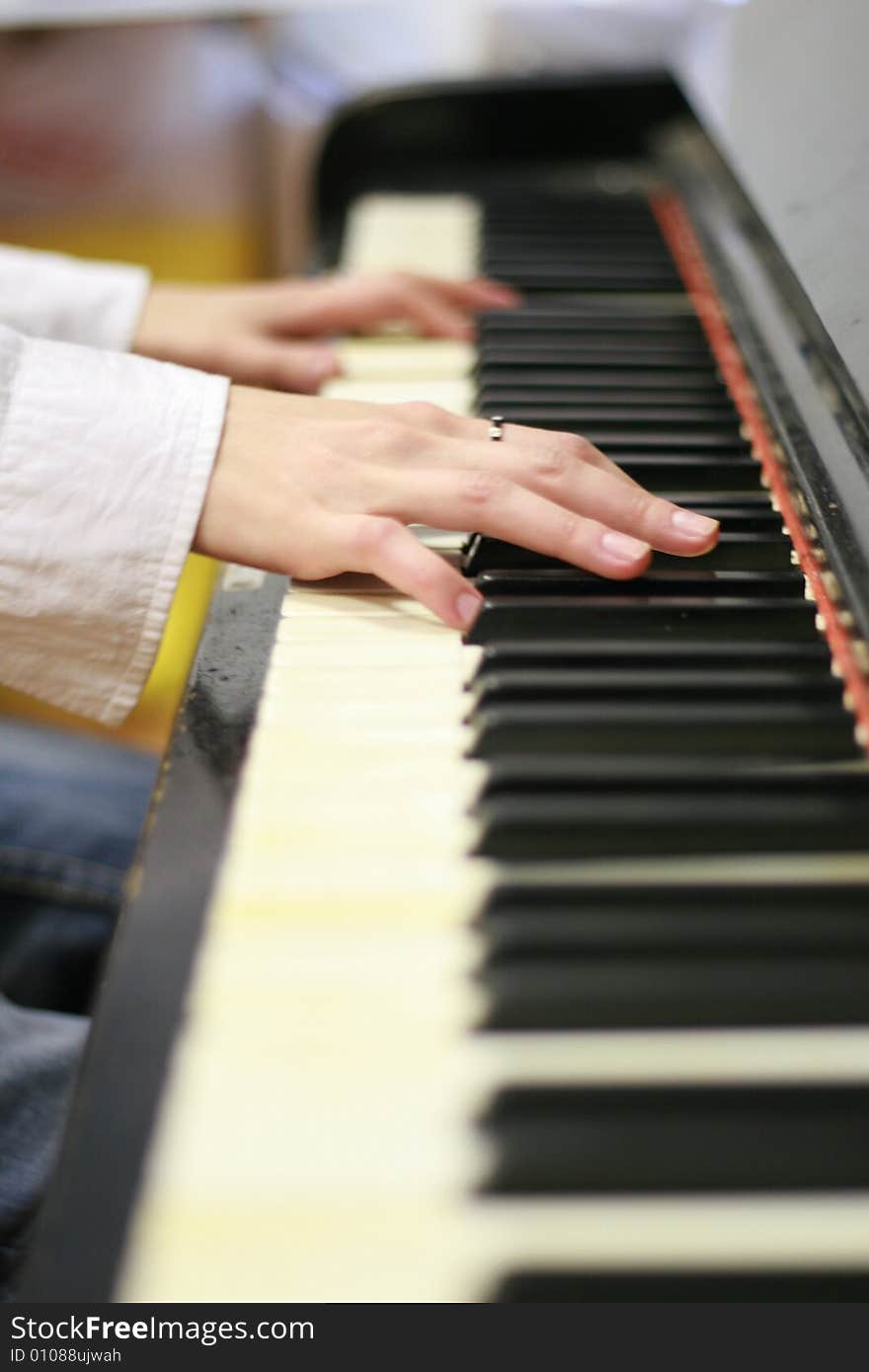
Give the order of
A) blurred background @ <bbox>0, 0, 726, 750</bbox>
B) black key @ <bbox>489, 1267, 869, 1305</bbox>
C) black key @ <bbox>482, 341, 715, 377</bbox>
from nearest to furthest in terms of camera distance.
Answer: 1. black key @ <bbox>489, 1267, 869, 1305</bbox>
2. black key @ <bbox>482, 341, 715, 377</bbox>
3. blurred background @ <bbox>0, 0, 726, 750</bbox>

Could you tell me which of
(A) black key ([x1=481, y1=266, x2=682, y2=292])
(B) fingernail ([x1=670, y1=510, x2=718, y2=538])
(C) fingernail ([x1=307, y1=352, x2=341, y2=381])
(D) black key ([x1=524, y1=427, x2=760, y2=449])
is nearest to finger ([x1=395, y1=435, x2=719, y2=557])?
(B) fingernail ([x1=670, y1=510, x2=718, y2=538])

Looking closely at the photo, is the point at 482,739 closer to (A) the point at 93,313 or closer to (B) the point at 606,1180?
(B) the point at 606,1180

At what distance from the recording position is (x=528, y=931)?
437 mm

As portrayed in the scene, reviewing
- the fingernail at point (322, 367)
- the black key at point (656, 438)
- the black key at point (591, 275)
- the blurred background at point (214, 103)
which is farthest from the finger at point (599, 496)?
the blurred background at point (214, 103)

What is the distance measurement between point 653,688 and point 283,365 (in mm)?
584

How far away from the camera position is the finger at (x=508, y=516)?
25.4 inches

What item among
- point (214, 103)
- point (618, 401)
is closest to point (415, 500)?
point (618, 401)

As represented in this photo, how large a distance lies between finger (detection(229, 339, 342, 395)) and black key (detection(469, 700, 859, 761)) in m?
0.54

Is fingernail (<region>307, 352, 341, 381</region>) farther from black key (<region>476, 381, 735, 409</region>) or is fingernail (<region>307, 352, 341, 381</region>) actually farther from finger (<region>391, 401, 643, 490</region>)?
finger (<region>391, 401, 643, 490</region>)

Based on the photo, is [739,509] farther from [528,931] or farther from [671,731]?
[528,931]

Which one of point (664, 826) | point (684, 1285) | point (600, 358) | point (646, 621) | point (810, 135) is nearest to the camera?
point (684, 1285)

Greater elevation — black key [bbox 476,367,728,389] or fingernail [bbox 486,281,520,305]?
fingernail [bbox 486,281,520,305]

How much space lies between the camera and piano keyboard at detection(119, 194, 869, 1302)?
364mm

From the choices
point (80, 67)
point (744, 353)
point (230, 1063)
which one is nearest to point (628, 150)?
point (744, 353)
